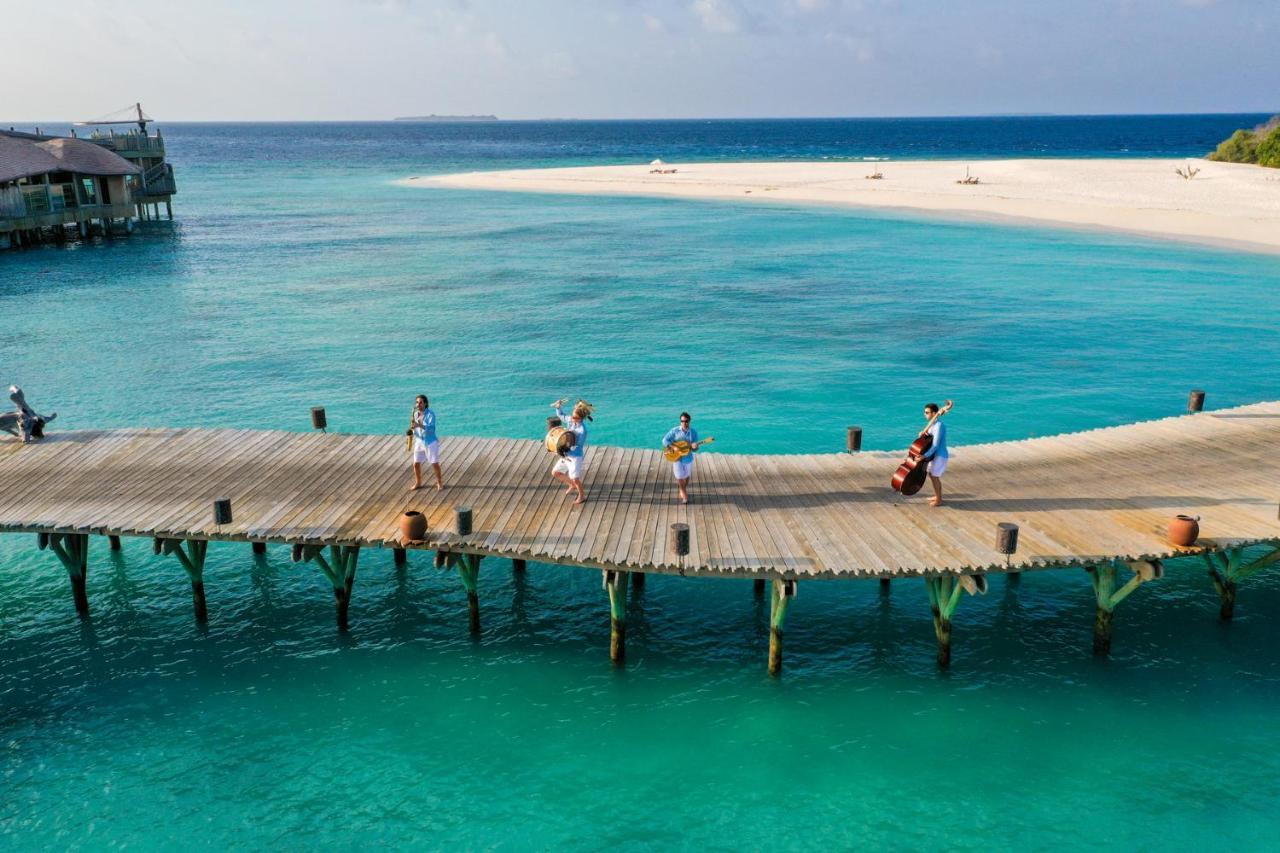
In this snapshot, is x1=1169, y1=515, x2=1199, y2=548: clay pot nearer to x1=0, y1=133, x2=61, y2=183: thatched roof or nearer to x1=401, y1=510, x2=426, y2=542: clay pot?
x1=401, y1=510, x2=426, y2=542: clay pot

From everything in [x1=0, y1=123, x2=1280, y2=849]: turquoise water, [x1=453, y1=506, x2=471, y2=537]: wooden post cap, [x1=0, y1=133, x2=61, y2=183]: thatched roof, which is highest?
[x1=0, y1=133, x2=61, y2=183]: thatched roof

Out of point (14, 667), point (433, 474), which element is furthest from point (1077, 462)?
point (14, 667)

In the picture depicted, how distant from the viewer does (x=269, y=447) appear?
76.9ft

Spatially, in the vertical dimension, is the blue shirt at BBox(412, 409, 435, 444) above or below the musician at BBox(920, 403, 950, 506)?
above

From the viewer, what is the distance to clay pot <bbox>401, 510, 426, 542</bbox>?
1794 cm

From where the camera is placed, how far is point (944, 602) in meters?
18.6

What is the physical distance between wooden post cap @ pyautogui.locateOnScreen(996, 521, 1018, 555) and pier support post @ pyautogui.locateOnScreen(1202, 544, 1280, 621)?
4902 millimetres

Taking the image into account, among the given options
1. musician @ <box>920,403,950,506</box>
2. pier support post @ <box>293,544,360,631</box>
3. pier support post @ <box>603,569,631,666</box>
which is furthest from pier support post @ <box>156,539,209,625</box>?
musician @ <box>920,403,950,506</box>

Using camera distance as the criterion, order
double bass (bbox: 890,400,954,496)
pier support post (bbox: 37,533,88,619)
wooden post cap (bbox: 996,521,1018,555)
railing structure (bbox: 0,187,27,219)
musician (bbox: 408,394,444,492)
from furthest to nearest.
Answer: railing structure (bbox: 0,187,27,219), pier support post (bbox: 37,533,88,619), musician (bbox: 408,394,444,492), double bass (bbox: 890,400,954,496), wooden post cap (bbox: 996,521,1018,555)

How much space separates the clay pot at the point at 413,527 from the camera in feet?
58.9

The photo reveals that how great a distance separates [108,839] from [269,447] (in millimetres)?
10154

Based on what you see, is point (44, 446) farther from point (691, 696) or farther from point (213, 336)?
point (213, 336)

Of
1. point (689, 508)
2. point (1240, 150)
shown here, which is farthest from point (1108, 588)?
point (1240, 150)

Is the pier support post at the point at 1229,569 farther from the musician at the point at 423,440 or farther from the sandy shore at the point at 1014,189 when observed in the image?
the sandy shore at the point at 1014,189
